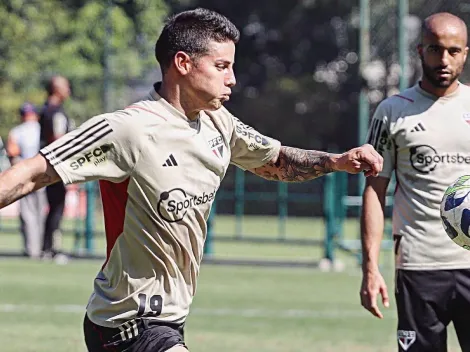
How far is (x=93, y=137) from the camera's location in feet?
16.5

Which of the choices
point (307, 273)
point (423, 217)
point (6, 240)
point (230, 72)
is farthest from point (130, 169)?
point (6, 240)

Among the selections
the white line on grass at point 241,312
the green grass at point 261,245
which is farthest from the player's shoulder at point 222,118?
the green grass at point 261,245

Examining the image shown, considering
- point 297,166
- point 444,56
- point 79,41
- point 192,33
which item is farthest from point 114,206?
point 79,41

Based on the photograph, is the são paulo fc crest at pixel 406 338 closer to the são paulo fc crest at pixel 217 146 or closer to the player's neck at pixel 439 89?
the player's neck at pixel 439 89

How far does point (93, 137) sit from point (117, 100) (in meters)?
19.2

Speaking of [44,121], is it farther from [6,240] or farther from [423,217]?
[423,217]

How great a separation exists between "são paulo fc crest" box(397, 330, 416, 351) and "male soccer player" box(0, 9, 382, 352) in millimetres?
1446

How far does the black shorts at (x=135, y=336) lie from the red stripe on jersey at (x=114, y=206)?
0.37 meters

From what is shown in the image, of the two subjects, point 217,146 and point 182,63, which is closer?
point 182,63

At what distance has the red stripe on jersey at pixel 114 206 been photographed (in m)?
5.23

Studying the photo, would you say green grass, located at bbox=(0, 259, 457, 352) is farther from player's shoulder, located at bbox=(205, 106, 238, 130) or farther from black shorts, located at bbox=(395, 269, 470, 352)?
player's shoulder, located at bbox=(205, 106, 238, 130)

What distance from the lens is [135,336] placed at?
17.3 feet

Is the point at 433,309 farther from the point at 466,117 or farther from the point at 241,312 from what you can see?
the point at 241,312

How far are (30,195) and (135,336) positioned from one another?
12644 millimetres
